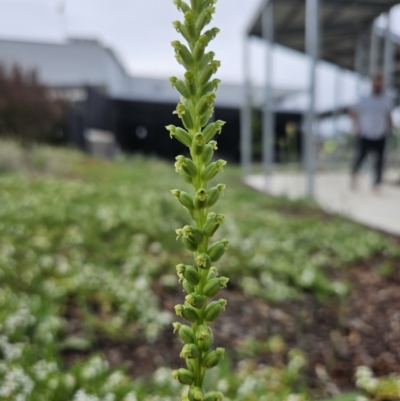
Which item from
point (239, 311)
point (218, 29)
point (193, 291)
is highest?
point (218, 29)

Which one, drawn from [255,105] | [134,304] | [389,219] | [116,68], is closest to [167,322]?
[134,304]

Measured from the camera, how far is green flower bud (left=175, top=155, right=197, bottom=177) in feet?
1.71

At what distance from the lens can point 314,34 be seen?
8117 mm

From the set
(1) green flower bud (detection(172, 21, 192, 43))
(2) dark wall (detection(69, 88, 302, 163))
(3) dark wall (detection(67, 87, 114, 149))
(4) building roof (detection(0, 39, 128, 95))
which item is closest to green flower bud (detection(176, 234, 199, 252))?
(1) green flower bud (detection(172, 21, 192, 43))

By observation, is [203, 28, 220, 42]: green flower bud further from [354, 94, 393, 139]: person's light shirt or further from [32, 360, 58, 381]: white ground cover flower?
[354, 94, 393, 139]: person's light shirt

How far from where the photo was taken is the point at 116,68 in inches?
1228

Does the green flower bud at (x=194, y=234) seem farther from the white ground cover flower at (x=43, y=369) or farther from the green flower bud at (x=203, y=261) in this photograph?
the white ground cover flower at (x=43, y=369)

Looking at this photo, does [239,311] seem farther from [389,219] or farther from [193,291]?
[389,219]

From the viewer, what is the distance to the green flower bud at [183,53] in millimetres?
510

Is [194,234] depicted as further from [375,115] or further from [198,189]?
[375,115]

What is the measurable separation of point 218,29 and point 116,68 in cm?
3241

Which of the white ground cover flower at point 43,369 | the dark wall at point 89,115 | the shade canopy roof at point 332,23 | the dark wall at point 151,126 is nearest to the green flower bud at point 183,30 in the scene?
the white ground cover flower at point 43,369

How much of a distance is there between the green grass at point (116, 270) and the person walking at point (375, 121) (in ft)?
5.53

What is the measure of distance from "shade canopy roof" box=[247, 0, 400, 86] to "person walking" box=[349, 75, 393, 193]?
119 inches
